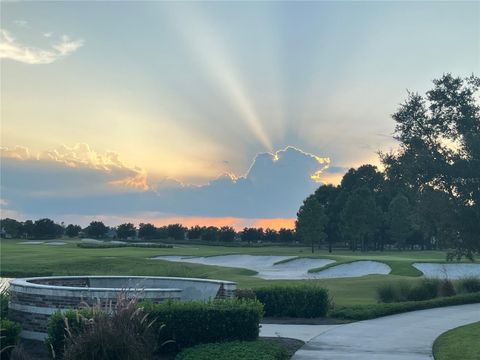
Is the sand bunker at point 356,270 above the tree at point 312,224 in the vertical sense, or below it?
below

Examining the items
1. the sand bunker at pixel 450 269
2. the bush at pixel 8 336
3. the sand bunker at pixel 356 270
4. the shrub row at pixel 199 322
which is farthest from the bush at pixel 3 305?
the sand bunker at pixel 450 269

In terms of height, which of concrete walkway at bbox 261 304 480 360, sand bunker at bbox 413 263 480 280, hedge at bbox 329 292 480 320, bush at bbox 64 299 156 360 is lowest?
concrete walkway at bbox 261 304 480 360

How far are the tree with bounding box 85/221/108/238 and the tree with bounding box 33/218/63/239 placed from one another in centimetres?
750

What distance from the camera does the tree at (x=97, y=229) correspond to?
4732 inches

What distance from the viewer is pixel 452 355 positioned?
11.5m

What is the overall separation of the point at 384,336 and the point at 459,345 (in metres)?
2.13

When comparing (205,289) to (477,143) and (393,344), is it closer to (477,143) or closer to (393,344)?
(393,344)

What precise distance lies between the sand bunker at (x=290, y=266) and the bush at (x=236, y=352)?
26978mm

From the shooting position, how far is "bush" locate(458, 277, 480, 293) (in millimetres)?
25688

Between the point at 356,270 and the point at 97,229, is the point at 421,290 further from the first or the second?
the point at 97,229

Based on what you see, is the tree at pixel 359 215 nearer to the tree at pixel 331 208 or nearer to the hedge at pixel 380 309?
the tree at pixel 331 208

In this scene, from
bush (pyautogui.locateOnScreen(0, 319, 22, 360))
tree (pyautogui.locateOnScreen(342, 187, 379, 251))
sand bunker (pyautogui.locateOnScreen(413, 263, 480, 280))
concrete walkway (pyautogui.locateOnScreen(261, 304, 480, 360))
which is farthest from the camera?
tree (pyautogui.locateOnScreen(342, 187, 379, 251))

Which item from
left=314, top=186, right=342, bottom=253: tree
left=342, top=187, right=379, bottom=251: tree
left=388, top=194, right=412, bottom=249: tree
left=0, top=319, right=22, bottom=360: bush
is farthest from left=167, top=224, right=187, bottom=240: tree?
left=0, top=319, right=22, bottom=360: bush

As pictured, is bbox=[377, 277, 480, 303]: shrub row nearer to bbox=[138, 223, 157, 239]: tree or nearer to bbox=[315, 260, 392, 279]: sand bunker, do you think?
bbox=[315, 260, 392, 279]: sand bunker
